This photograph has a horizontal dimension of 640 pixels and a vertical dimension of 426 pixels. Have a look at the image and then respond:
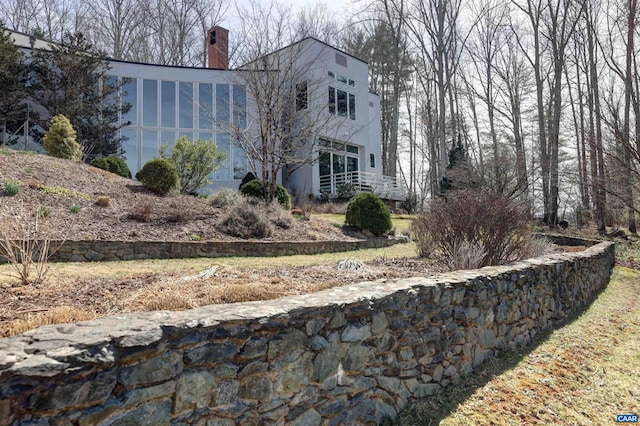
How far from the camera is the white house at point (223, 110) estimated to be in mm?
17641

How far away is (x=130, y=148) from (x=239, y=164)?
4717 millimetres

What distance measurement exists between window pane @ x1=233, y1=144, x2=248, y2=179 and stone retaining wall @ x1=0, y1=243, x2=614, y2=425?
49.9 feet

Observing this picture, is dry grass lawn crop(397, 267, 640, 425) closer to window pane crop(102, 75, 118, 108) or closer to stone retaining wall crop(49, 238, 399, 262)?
stone retaining wall crop(49, 238, 399, 262)

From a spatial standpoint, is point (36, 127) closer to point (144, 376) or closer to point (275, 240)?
point (275, 240)

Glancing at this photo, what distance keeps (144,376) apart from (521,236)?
6.73 metres

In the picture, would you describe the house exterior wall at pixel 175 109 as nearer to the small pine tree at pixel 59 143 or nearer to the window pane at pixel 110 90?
the window pane at pixel 110 90


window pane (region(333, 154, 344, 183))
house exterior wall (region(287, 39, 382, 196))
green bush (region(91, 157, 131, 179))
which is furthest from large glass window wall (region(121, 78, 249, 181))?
window pane (region(333, 154, 344, 183))

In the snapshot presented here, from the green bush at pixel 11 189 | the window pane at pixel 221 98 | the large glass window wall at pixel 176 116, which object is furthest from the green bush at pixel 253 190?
the window pane at pixel 221 98

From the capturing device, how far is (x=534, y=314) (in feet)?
16.7

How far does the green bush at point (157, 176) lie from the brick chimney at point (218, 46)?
1057 centimetres

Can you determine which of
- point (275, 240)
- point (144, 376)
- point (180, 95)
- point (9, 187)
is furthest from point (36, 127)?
point (144, 376)

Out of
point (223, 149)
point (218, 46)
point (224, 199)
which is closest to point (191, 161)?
point (224, 199)

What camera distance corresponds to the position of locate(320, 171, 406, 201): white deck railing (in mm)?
18828

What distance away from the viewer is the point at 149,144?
17938mm
